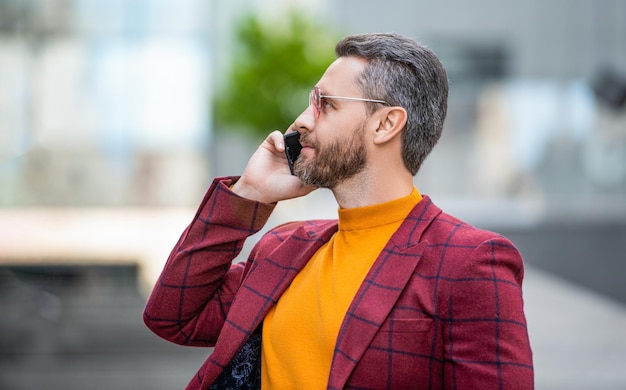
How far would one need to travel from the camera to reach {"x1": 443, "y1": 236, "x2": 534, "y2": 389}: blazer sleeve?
1.84 meters

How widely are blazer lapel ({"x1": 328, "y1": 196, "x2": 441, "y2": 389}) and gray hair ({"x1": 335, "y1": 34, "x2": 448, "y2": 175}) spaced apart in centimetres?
25

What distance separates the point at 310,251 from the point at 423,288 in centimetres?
39

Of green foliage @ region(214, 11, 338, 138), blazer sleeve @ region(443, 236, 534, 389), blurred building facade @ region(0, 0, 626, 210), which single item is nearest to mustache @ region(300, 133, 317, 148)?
blazer sleeve @ region(443, 236, 534, 389)

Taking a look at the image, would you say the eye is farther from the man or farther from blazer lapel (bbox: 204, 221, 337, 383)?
blazer lapel (bbox: 204, 221, 337, 383)

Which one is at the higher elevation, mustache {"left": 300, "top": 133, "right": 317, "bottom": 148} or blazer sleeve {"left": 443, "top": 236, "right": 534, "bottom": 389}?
mustache {"left": 300, "top": 133, "right": 317, "bottom": 148}

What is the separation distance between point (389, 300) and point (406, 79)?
560 mm

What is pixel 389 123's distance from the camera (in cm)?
217

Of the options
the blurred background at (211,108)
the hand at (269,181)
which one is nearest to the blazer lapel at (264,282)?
the hand at (269,181)

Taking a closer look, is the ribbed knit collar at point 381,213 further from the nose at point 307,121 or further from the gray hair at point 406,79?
the nose at point 307,121

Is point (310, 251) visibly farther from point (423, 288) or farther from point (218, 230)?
point (423, 288)

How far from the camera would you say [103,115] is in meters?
23.9

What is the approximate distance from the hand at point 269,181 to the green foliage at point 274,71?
16.4 m

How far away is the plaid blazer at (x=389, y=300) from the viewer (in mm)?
1876

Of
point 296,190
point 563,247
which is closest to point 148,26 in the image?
point 563,247
